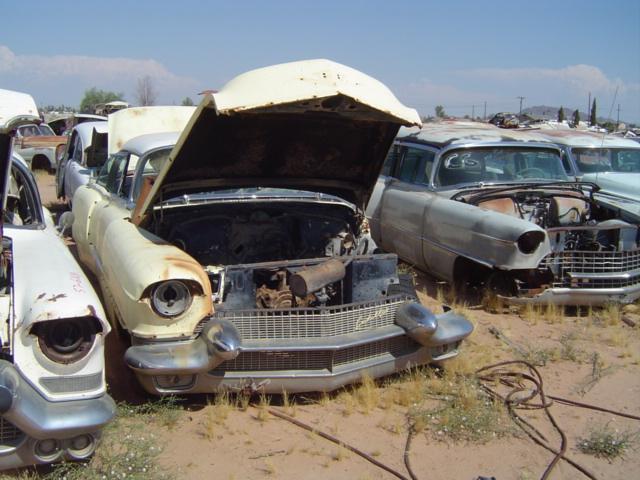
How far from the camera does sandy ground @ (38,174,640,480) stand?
3.35 meters

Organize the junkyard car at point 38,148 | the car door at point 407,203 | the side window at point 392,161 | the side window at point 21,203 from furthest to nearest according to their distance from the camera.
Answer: the junkyard car at point 38,148 → the side window at point 392,161 → the car door at point 407,203 → the side window at point 21,203

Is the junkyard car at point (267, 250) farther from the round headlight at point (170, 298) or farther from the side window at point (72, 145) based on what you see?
the side window at point (72, 145)

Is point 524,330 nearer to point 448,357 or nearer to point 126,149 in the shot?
point 448,357

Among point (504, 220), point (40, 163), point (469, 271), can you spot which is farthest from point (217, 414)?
point (40, 163)

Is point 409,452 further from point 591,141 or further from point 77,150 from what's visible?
point 77,150

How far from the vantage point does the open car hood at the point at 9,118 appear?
10.5ft

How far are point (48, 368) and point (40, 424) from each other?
0.82 ft

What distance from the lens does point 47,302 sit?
9.74ft

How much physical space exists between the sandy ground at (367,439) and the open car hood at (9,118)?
4.88 ft

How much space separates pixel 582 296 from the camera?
5.85m

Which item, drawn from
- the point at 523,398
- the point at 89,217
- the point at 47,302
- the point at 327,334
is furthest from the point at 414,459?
the point at 89,217

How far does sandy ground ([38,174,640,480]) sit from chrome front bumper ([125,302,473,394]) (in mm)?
198

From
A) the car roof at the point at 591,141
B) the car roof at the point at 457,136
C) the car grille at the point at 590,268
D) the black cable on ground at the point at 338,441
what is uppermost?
the car roof at the point at 457,136

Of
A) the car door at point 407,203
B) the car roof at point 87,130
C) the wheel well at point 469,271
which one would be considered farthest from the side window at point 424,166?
the car roof at point 87,130
